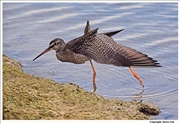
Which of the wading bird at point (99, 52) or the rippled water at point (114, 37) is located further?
the rippled water at point (114, 37)

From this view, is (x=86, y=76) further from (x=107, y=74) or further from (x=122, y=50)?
(x=122, y=50)

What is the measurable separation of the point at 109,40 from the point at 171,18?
95.0 inches

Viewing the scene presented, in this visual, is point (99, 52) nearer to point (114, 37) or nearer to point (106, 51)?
point (106, 51)

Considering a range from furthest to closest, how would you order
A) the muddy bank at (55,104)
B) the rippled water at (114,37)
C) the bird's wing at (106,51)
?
the rippled water at (114,37)
the bird's wing at (106,51)
the muddy bank at (55,104)

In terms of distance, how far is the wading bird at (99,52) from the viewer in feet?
20.3

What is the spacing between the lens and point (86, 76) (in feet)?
24.4

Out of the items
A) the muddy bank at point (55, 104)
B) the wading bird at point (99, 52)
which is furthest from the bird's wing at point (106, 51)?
the muddy bank at point (55, 104)

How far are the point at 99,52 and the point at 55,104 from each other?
4.22 ft

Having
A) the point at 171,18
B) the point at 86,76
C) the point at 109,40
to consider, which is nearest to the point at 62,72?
the point at 86,76

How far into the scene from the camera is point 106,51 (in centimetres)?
654

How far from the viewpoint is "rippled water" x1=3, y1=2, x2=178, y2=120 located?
7.04 m

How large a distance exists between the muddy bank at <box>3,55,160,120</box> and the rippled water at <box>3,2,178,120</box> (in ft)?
2.23

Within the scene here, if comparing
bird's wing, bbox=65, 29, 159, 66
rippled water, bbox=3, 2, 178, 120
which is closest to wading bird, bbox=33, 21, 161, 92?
bird's wing, bbox=65, 29, 159, 66

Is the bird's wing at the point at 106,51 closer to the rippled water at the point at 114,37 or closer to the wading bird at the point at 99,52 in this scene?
the wading bird at the point at 99,52
